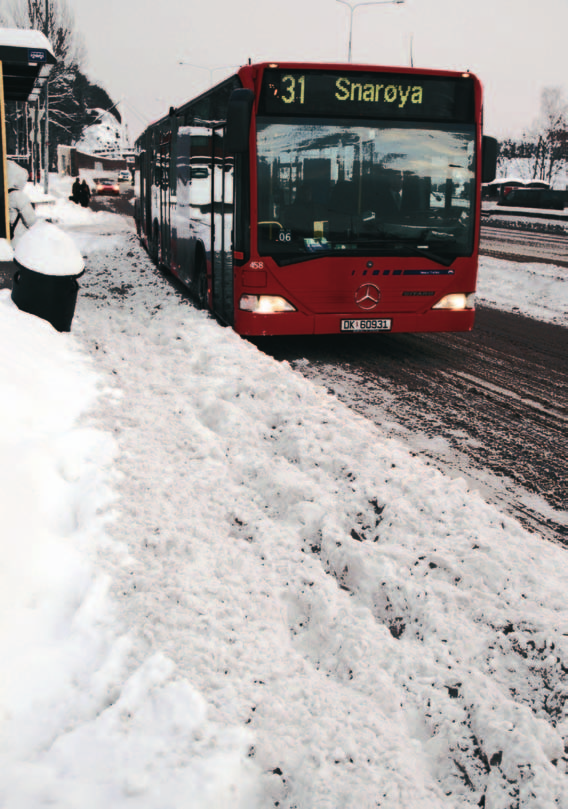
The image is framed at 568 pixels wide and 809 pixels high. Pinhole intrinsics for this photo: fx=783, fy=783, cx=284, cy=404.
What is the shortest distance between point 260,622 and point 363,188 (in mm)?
6222

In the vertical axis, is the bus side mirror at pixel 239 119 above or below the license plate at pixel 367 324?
above

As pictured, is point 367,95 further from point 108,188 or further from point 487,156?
point 108,188

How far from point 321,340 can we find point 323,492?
20.3 ft

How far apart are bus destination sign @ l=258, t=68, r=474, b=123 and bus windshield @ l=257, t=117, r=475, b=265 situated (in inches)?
4.3

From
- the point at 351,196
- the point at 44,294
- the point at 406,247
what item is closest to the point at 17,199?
the point at 44,294

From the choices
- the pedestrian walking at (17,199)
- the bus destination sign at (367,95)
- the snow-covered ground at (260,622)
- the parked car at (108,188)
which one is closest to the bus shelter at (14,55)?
the pedestrian walking at (17,199)

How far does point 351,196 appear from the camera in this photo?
28.1 feet

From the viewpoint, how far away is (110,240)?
25.5m

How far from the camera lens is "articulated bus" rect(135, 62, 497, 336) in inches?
329

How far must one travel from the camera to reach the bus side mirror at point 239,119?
8.00 m

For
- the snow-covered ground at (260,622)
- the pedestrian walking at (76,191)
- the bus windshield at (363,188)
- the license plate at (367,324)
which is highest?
the pedestrian walking at (76,191)

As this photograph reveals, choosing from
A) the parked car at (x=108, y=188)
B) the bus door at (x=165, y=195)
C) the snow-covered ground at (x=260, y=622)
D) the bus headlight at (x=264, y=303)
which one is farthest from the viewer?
the parked car at (x=108, y=188)

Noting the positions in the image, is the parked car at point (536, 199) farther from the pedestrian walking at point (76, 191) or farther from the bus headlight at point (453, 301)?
the bus headlight at point (453, 301)

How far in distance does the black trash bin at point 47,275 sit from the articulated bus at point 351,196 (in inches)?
71.7
